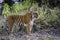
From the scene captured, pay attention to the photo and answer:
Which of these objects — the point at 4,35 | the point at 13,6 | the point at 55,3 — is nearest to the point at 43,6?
the point at 55,3

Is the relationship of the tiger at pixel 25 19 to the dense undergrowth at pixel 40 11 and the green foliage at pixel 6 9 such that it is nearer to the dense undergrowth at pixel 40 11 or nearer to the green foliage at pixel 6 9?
the dense undergrowth at pixel 40 11

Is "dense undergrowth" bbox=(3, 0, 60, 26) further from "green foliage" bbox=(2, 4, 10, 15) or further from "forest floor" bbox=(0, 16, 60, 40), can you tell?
"forest floor" bbox=(0, 16, 60, 40)

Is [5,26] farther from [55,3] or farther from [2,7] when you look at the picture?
[55,3]

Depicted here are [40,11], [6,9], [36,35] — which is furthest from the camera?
[6,9]

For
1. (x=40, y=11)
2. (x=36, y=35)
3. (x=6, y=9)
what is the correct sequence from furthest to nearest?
(x=6, y=9) → (x=40, y=11) → (x=36, y=35)

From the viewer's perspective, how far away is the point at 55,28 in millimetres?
8016

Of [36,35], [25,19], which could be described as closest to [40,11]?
[25,19]

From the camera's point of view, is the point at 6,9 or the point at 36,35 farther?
the point at 6,9

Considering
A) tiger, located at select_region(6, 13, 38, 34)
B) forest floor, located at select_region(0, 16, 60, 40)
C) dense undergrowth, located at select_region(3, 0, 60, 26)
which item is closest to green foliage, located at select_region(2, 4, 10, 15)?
dense undergrowth, located at select_region(3, 0, 60, 26)

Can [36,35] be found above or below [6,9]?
below

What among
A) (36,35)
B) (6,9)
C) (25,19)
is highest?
(6,9)

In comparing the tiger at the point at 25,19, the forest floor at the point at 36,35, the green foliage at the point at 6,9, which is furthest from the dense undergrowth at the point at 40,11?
the tiger at the point at 25,19

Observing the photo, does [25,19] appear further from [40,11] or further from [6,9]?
[6,9]

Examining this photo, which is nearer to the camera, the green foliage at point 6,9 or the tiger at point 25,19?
the tiger at point 25,19
